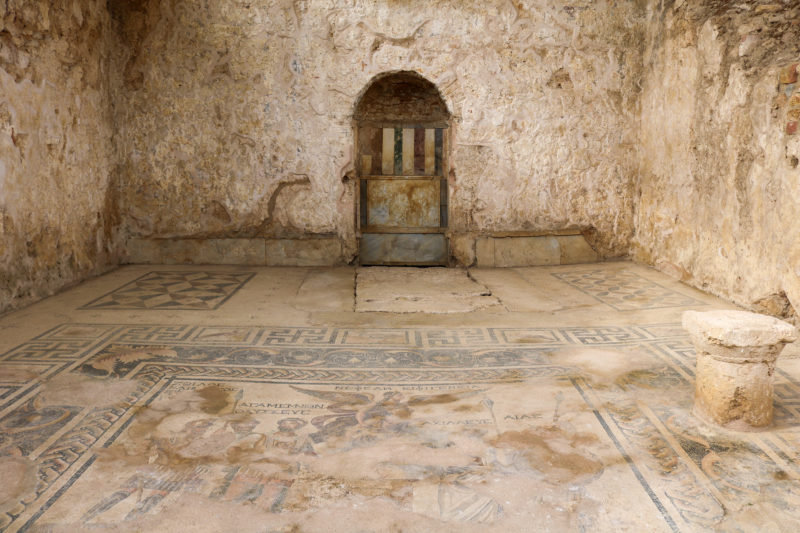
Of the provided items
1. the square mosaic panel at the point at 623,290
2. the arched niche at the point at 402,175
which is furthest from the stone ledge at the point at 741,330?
the arched niche at the point at 402,175

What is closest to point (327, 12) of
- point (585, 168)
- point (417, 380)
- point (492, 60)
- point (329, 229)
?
point (492, 60)

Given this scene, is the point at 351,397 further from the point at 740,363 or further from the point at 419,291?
the point at 419,291

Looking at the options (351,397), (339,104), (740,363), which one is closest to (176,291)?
(339,104)

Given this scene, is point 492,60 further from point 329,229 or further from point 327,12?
point 329,229

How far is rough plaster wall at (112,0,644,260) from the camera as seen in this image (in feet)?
17.6

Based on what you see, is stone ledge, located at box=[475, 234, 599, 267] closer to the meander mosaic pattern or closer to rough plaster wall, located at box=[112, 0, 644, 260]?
rough plaster wall, located at box=[112, 0, 644, 260]

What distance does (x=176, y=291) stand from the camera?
4551 mm

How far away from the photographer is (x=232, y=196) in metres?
5.54

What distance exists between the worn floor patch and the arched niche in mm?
1033

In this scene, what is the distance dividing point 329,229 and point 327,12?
5.99 feet

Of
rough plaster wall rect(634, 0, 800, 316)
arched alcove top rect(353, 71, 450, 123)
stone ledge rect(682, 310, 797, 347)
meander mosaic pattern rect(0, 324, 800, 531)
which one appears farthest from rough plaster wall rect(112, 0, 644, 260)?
stone ledge rect(682, 310, 797, 347)

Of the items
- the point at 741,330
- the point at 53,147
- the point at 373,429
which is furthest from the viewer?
the point at 53,147

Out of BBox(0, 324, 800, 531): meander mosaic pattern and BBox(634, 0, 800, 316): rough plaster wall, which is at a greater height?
BBox(634, 0, 800, 316): rough plaster wall

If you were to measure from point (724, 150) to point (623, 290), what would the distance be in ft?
3.77
